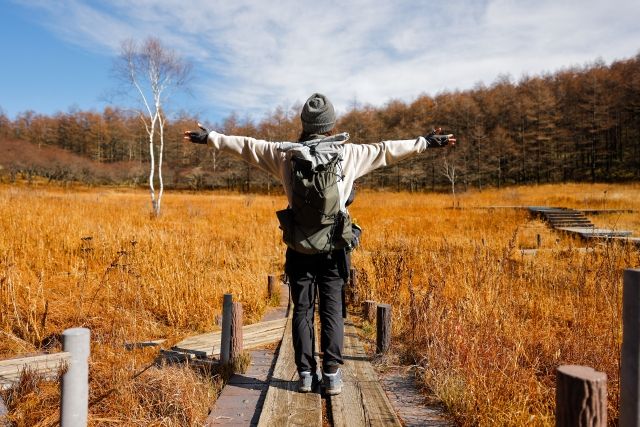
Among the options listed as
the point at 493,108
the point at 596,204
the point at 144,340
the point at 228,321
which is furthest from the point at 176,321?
the point at 493,108

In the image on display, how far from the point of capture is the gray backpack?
253cm

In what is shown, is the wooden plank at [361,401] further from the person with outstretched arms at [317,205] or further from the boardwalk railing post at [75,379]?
the boardwalk railing post at [75,379]

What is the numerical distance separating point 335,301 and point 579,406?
1.60 metres

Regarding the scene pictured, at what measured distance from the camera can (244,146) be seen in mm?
2859

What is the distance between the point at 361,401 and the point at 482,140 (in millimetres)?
60713

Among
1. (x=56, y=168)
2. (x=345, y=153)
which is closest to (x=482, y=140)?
(x=56, y=168)

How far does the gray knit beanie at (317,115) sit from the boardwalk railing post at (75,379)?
1.73 metres

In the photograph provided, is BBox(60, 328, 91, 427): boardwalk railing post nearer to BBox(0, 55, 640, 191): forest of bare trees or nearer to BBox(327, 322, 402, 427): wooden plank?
BBox(327, 322, 402, 427): wooden plank

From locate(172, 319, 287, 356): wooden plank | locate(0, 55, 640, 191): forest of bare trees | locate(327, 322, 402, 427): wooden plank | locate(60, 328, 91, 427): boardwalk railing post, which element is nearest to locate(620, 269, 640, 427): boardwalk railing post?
locate(327, 322, 402, 427): wooden plank

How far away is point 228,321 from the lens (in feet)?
11.2

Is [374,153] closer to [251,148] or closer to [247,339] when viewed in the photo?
[251,148]

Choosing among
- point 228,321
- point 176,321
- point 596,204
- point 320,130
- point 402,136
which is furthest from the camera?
point 402,136

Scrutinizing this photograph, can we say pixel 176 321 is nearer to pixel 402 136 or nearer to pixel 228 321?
pixel 228 321

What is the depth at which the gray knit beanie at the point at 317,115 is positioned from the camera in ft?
8.86
